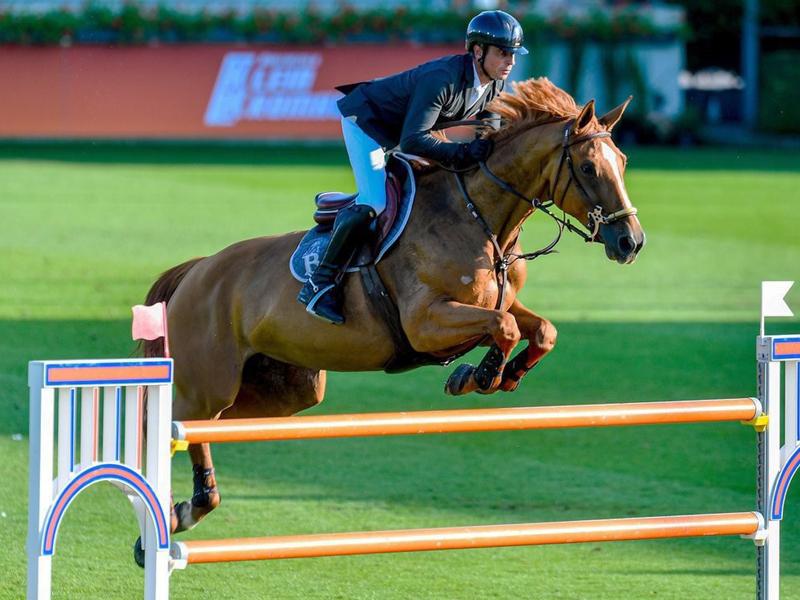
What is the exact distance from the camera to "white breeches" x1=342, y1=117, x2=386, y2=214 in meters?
6.44

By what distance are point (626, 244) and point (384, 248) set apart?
117cm

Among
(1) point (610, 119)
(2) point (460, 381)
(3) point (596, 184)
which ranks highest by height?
(1) point (610, 119)

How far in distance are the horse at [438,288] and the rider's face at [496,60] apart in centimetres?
17

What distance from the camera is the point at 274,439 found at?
4.80 metres

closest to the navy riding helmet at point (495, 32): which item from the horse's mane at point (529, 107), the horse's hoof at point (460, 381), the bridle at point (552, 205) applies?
the horse's mane at point (529, 107)

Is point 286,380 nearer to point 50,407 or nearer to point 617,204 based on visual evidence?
point 617,204

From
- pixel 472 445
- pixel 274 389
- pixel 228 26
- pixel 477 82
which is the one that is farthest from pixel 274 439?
pixel 228 26

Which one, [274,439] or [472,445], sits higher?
[274,439]

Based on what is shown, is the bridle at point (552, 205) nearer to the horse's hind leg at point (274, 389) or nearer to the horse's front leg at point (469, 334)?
the horse's front leg at point (469, 334)

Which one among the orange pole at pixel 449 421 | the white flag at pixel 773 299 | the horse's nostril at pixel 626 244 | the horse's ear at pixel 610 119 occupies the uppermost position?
the horse's ear at pixel 610 119

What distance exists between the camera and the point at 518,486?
819 cm

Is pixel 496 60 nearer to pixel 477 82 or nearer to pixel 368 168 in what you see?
pixel 477 82

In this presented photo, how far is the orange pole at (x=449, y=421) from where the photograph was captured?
190 inches

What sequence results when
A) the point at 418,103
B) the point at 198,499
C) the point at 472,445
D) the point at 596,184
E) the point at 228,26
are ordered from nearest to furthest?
the point at 596,184 → the point at 418,103 → the point at 198,499 → the point at 472,445 → the point at 228,26
